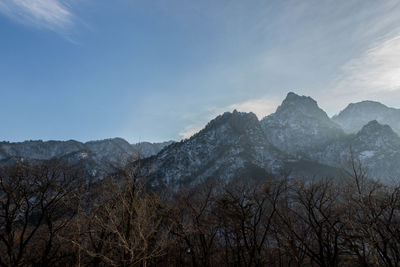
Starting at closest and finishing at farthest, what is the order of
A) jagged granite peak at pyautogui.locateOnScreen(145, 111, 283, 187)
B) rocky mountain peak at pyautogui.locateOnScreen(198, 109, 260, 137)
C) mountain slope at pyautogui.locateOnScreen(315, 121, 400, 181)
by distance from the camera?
jagged granite peak at pyautogui.locateOnScreen(145, 111, 283, 187) < mountain slope at pyautogui.locateOnScreen(315, 121, 400, 181) < rocky mountain peak at pyautogui.locateOnScreen(198, 109, 260, 137)

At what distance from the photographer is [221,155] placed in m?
134

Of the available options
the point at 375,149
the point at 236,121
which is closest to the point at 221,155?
the point at 236,121

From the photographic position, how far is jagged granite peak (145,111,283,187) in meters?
123

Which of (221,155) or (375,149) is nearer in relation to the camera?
(221,155)

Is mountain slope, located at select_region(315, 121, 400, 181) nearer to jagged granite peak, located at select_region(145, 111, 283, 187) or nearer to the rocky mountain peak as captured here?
jagged granite peak, located at select_region(145, 111, 283, 187)

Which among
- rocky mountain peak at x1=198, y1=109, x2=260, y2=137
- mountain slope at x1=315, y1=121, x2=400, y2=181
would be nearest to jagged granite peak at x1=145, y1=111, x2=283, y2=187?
rocky mountain peak at x1=198, y1=109, x2=260, y2=137

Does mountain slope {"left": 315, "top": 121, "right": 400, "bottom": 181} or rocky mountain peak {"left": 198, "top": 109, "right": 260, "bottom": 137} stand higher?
rocky mountain peak {"left": 198, "top": 109, "right": 260, "bottom": 137}

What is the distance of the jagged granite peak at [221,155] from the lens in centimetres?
12338

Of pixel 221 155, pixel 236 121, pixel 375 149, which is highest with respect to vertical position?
pixel 236 121

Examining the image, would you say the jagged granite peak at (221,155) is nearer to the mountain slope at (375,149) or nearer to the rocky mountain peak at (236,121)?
the rocky mountain peak at (236,121)

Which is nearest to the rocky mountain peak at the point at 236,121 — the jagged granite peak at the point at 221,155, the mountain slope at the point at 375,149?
the jagged granite peak at the point at 221,155

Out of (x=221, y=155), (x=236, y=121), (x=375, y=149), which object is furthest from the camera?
(x=236, y=121)

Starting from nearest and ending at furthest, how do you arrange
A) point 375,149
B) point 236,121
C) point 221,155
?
1. point 221,155
2. point 375,149
3. point 236,121

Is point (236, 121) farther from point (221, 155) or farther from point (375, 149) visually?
point (375, 149)
